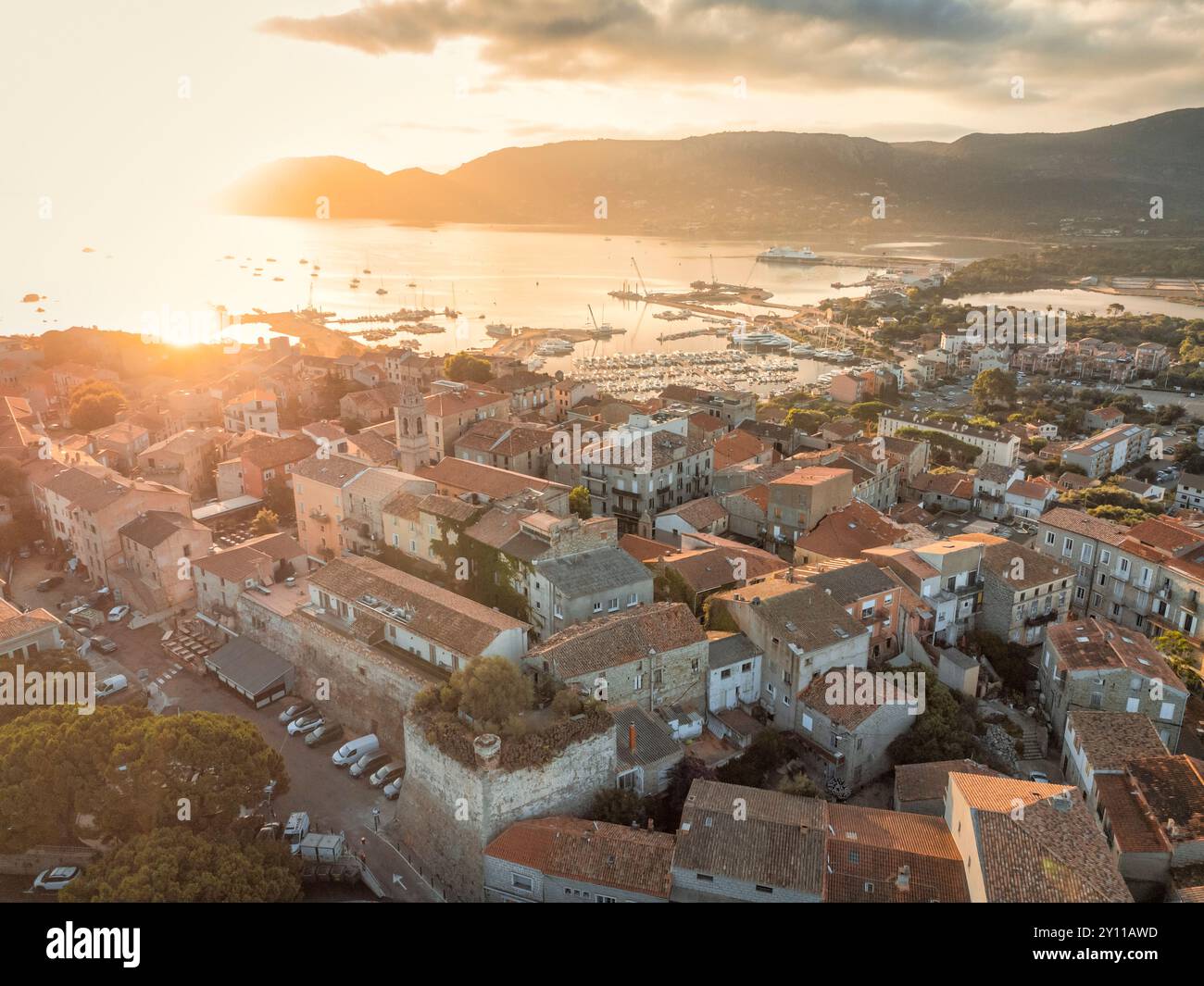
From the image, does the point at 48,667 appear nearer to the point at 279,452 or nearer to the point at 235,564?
the point at 235,564

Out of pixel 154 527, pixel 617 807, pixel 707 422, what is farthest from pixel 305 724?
pixel 707 422

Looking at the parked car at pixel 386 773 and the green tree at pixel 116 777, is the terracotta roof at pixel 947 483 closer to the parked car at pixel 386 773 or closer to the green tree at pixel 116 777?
the parked car at pixel 386 773

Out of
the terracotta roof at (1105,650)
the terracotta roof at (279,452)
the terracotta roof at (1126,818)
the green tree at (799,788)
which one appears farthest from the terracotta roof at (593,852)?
the terracotta roof at (279,452)

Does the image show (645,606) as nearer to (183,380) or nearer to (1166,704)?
(1166,704)

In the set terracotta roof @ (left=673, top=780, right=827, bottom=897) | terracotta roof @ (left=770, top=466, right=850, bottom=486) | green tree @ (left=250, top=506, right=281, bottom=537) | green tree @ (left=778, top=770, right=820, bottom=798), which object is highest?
terracotta roof @ (left=770, top=466, right=850, bottom=486)

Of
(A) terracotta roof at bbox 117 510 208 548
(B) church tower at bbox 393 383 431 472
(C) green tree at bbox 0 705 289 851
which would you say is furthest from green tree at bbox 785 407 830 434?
(C) green tree at bbox 0 705 289 851

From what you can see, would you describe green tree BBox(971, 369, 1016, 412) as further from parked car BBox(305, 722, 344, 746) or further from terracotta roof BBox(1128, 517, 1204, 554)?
parked car BBox(305, 722, 344, 746)
